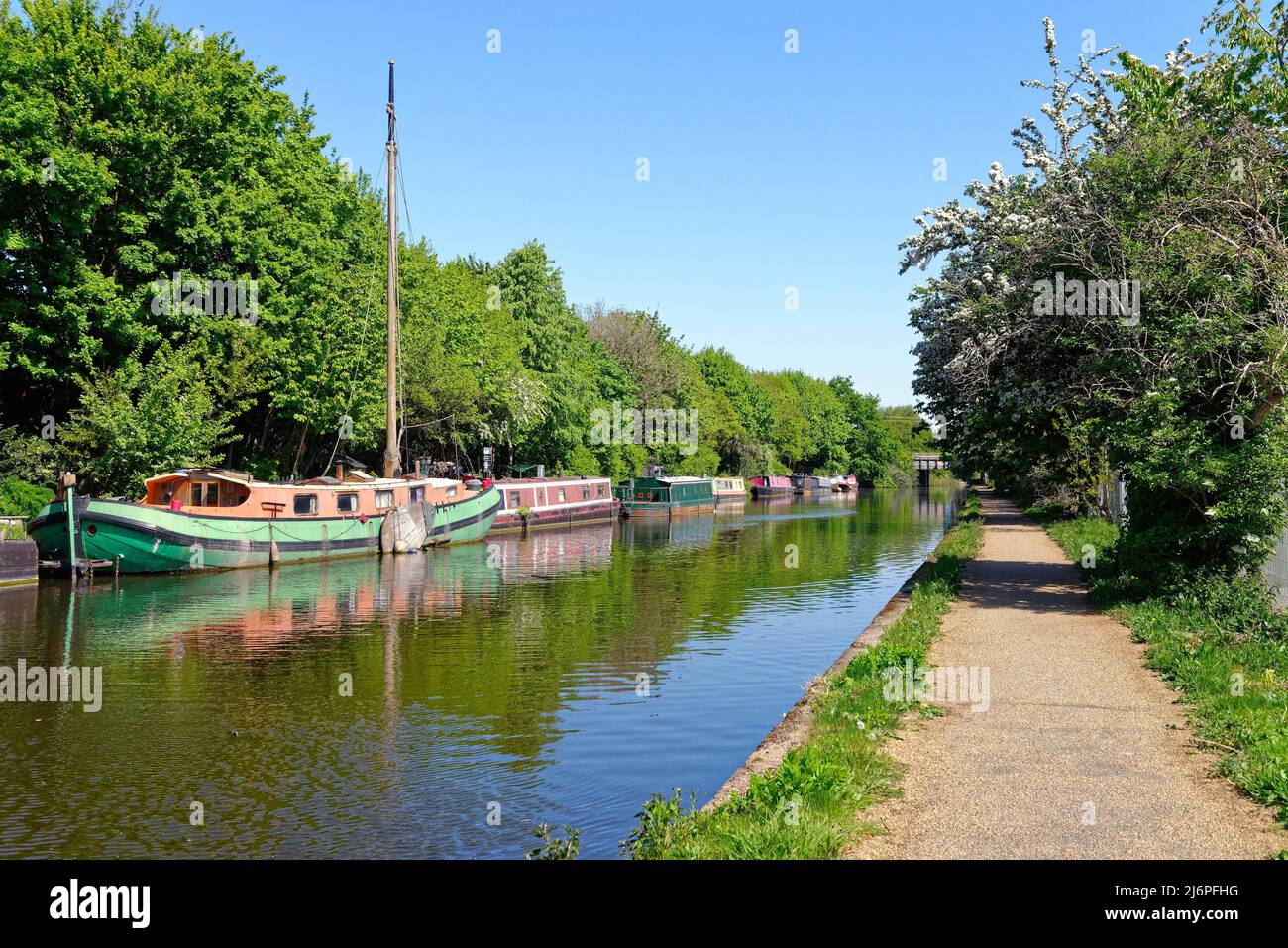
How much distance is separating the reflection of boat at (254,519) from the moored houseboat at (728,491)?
152 ft

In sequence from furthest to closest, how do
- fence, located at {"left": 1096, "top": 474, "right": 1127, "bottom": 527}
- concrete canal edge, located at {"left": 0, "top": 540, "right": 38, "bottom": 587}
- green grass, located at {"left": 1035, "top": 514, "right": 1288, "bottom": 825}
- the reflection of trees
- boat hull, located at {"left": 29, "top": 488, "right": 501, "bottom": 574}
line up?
fence, located at {"left": 1096, "top": 474, "right": 1127, "bottom": 527} → boat hull, located at {"left": 29, "top": 488, "right": 501, "bottom": 574} → concrete canal edge, located at {"left": 0, "top": 540, "right": 38, "bottom": 587} → the reflection of trees → green grass, located at {"left": 1035, "top": 514, "right": 1288, "bottom": 825}

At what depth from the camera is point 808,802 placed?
8594 millimetres

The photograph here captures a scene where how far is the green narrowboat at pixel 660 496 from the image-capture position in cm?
7231

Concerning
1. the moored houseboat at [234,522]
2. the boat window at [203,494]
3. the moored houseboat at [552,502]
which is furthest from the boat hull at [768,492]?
the boat window at [203,494]

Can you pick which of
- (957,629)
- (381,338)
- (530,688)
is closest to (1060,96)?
(957,629)

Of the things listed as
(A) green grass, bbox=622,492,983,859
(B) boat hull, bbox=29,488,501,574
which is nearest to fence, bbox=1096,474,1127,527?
(B) boat hull, bbox=29,488,501,574

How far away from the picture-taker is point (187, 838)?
1035cm

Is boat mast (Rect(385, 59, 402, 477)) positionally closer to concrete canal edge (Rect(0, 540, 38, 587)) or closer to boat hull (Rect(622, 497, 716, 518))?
concrete canal edge (Rect(0, 540, 38, 587))

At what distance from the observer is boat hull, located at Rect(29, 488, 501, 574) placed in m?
30.8

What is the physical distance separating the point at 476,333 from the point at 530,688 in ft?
155

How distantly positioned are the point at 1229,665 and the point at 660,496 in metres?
60.4

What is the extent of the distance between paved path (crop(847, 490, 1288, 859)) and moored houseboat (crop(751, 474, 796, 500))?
301ft

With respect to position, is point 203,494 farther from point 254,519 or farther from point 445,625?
point 445,625

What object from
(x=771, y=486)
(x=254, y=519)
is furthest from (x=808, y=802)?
(x=771, y=486)
